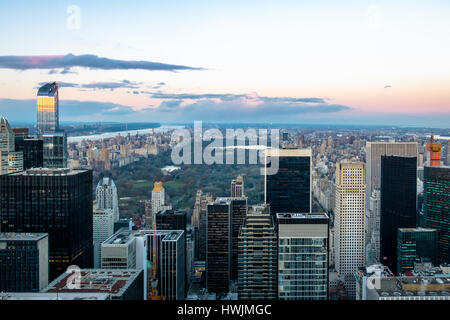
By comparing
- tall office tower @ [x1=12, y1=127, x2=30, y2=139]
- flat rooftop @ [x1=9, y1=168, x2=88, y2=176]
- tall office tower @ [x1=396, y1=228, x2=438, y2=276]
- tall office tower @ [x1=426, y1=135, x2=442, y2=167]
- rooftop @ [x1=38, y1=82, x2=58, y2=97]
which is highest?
rooftop @ [x1=38, y1=82, x2=58, y2=97]

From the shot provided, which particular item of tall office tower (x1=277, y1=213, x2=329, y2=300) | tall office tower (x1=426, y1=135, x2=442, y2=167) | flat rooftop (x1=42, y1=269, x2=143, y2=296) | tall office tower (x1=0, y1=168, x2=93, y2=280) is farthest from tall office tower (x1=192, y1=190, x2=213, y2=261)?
tall office tower (x1=426, y1=135, x2=442, y2=167)

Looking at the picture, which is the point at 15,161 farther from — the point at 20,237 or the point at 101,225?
the point at 20,237

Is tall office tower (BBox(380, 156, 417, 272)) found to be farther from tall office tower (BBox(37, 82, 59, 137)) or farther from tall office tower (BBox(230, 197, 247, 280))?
tall office tower (BBox(37, 82, 59, 137))

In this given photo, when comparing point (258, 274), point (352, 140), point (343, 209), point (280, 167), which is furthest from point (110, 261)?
point (343, 209)

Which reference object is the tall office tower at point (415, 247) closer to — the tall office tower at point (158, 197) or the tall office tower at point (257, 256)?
the tall office tower at point (257, 256)

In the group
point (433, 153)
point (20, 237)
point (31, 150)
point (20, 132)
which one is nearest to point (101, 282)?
point (20, 237)
